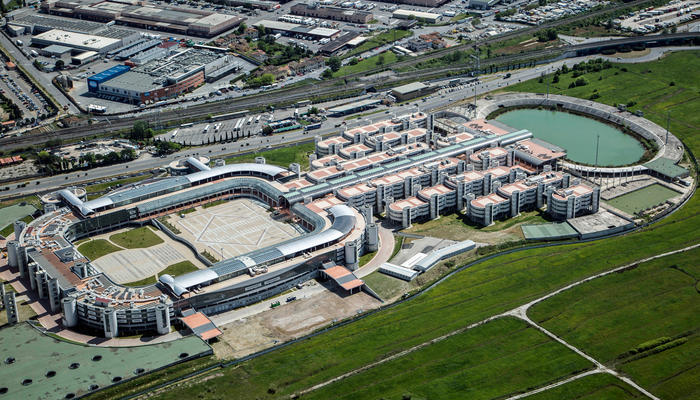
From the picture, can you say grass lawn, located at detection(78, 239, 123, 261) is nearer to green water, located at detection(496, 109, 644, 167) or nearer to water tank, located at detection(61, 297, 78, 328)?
water tank, located at detection(61, 297, 78, 328)

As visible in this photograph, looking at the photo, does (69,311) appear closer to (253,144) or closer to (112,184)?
(112,184)

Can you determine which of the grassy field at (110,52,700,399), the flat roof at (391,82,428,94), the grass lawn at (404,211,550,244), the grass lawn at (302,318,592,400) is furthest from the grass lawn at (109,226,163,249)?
the flat roof at (391,82,428,94)

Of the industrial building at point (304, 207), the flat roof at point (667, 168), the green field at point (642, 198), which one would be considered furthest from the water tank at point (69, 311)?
the flat roof at point (667, 168)

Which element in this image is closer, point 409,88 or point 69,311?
point 69,311

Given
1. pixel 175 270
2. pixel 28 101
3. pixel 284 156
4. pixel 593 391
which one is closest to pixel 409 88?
pixel 284 156

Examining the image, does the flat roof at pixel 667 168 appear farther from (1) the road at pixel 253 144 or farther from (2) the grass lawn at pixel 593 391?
(2) the grass lawn at pixel 593 391

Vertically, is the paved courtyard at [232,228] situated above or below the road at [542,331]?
above
